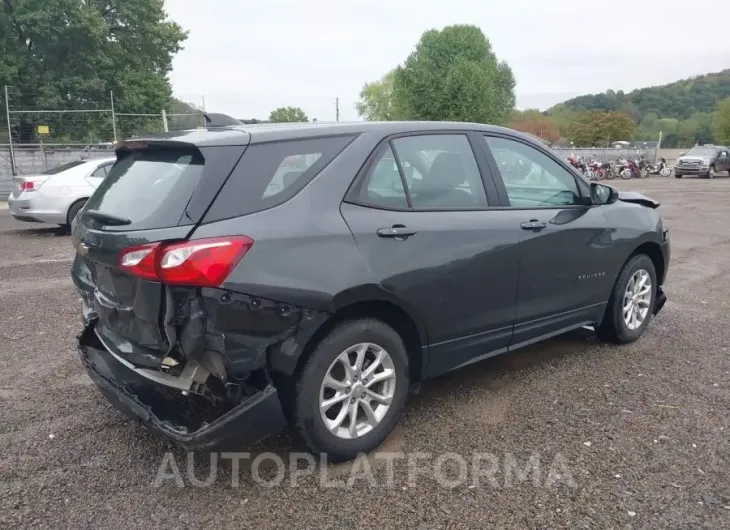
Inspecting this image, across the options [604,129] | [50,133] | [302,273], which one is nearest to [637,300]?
[302,273]

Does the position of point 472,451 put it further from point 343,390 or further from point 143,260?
point 143,260

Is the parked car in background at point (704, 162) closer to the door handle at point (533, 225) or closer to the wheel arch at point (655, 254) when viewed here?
the wheel arch at point (655, 254)

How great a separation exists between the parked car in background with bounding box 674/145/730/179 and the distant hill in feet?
224

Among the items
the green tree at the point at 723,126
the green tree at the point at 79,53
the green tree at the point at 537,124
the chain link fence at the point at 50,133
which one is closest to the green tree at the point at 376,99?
the green tree at the point at 537,124

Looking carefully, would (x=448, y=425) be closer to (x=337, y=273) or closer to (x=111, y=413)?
(x=337, y=273)

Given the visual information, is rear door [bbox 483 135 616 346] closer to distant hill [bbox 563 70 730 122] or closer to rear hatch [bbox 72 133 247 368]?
rear hatch [bbox 72 133 247 368]

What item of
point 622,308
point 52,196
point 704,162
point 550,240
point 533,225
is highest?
point 533,225

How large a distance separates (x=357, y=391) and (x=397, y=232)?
84cm

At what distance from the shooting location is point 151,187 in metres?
3.03

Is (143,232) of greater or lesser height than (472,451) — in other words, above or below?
above

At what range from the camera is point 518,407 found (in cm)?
380

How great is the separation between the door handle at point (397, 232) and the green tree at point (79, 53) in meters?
30.9

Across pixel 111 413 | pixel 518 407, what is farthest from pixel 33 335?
pixel 518 407

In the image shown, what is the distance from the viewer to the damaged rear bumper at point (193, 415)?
2.72 meters
